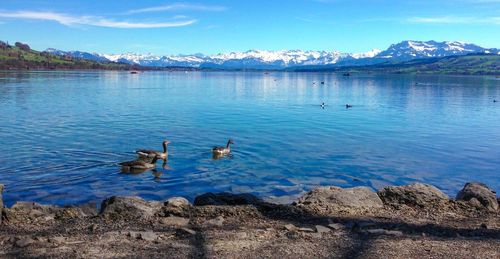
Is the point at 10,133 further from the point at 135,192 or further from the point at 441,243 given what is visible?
the point at 441,243

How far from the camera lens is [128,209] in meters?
13.3

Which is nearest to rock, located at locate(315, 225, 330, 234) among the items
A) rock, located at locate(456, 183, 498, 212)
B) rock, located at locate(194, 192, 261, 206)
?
rock, located at locate(194, 192, 261, 206)

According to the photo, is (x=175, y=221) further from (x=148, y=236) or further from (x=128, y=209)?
(x=148, y=236)

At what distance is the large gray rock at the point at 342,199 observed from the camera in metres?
14.5

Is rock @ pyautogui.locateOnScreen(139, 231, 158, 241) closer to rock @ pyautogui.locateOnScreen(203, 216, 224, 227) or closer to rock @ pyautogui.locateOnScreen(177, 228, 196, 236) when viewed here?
rock @ pyautogui.locateOnScreen(177, 228, 196, 236)

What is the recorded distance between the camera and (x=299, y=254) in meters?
9.87

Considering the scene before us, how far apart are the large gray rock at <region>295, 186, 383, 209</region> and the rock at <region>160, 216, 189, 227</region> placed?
375 cm

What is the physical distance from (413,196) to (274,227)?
579 cm

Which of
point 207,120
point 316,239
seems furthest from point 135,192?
point 207,120

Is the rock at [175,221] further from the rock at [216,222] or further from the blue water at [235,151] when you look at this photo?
the blue water at [235,151]

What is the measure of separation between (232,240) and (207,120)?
3579cm

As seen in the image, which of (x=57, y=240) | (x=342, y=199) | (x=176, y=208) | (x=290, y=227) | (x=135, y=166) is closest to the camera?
(x=57, y=240)

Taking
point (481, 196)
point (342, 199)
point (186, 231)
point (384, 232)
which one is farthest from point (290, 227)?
point (481, 196)

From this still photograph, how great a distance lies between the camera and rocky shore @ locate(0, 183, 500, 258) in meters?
9.98
